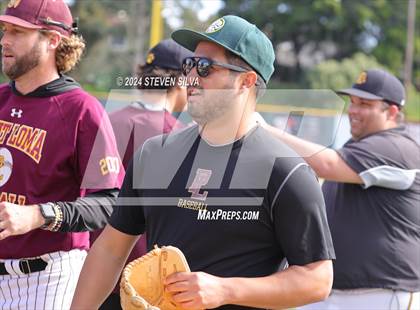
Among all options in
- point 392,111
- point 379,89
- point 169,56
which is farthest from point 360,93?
point 169,56

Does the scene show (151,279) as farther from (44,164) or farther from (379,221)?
(379,221)

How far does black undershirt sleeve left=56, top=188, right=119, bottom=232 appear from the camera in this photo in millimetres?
3246

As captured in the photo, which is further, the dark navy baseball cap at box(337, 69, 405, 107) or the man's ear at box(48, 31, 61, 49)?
the dark navy baseball cap at box(337, 69, 405, 107)

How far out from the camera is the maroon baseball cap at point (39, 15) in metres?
3.52

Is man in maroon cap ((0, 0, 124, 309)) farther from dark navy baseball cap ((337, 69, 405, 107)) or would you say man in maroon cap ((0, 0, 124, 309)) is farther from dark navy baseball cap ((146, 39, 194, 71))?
dark navy baseball cap ((337, 69, 405, 107))

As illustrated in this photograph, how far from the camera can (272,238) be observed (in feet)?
8.63

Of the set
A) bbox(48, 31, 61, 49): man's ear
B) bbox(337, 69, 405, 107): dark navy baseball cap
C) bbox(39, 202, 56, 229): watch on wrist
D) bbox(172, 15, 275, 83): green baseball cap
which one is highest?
bbox(172, 15, 275, 83): green baseball cap

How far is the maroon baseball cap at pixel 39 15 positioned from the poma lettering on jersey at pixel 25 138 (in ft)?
1.61

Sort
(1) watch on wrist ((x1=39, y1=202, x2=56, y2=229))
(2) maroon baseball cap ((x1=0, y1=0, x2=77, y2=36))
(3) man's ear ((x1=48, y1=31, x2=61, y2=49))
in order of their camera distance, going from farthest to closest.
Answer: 1. (3) man's ear ((x1=48, y1=31, x2=61, y2=49))
2. (2) maroon baseball cap ((x1=0, y1=0, x2=77, y2=36))
3. (1) watch on wrist ((x1=39, y1=202, x2=56, y2=229))

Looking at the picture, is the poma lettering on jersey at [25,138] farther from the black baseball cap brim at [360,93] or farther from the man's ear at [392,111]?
the man's ear at [392,111]

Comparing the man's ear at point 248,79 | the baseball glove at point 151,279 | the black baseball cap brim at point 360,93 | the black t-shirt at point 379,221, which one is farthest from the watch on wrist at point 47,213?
the black baseball cap brim at point 360,93

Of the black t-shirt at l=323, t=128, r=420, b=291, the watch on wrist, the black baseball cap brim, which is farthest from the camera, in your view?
the black baseball cap brim

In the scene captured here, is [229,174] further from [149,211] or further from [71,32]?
[71,32]

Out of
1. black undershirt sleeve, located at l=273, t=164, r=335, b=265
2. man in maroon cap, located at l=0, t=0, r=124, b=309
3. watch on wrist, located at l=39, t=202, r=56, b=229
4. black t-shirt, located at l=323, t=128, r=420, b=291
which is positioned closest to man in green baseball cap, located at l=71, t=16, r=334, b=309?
black undershirt sleeve, located at l=273, t=164, r=335, b=265
